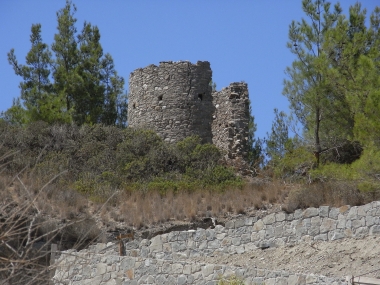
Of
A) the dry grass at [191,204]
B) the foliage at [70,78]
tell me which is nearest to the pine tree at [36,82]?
the foliage at [70,78]

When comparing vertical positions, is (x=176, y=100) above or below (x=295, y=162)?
above

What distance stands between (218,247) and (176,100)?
10.2m

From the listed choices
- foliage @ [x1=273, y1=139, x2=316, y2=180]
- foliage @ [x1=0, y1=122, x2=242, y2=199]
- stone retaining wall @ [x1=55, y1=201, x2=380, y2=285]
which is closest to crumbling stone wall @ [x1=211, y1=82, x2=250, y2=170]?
foliage @ [x1=0, y1=122, x2=242, y2=199]

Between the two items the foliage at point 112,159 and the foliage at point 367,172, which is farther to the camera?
the foliage at point 112,159

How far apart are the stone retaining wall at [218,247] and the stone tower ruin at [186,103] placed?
888cm

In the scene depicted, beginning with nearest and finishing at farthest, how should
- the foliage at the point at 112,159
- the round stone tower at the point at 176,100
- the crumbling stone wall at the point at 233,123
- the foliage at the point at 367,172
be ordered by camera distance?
the foliage at the point at 367,172 < the foliage at the point at 112,159 < the crumbling stone wall at the point at 233,123 < the round stone tower at the point at 176,100

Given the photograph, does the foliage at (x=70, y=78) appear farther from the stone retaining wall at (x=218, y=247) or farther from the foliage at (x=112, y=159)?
the stone retaining wall at (x=218, y=247)

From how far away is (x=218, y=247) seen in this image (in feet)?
53.8

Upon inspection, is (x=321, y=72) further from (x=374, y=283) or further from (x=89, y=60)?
(x=89, y=60)

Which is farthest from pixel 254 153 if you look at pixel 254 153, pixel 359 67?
pixel 359 67

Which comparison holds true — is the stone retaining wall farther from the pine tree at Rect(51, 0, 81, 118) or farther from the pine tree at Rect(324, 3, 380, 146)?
the pine tree at Rect(51, 0, 81, 118)

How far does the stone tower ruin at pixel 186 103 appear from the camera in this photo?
25.4 m

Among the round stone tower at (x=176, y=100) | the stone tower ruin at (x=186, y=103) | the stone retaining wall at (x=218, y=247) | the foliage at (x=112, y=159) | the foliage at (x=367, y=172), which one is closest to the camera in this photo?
the stone retaining wall at (x=218, y=247)

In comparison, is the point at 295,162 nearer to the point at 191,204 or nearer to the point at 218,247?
the point at 191,204
